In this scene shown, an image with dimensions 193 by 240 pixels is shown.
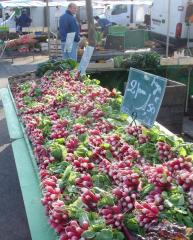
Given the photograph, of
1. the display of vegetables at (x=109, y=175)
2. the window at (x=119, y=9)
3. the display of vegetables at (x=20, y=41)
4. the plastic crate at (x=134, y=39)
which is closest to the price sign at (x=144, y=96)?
the display of vegetables at (x=109, y=175)

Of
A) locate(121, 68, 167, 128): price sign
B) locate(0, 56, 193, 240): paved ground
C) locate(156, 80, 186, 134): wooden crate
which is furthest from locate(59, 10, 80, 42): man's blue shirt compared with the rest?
locate(121, 68, 167, 128): price sign

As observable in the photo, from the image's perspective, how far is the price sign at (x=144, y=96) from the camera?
311 centimetres

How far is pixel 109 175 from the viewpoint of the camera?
265cm

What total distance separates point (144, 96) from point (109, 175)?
83 centimetres

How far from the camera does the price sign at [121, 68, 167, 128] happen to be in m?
3.11

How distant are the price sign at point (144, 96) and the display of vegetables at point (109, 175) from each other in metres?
0.11

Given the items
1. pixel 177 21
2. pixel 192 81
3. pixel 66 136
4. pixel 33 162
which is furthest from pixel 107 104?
pixel 177 21

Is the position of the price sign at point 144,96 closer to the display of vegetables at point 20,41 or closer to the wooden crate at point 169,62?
the wooden crate at point 169,62

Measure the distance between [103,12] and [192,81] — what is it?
19115 millimetres

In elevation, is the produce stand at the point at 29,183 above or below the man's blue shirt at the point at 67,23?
below

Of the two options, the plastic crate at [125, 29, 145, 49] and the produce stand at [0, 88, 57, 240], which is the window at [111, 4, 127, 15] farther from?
the produce stand at [0, 88, 57, 240]

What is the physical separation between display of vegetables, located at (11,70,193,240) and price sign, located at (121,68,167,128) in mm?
108

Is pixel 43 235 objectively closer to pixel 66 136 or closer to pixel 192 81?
pixel 66 136

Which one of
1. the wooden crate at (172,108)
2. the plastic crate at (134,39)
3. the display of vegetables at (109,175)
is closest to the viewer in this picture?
the display of vegetables at (109,175)
